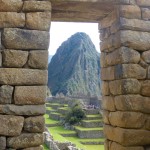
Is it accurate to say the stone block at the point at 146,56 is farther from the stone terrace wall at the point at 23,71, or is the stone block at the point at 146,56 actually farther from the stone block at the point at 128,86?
the stone terrace wall at the point at 23,71

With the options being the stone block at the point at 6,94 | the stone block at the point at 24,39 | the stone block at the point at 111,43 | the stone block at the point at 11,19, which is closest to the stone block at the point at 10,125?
the stone block at the point at 6,94

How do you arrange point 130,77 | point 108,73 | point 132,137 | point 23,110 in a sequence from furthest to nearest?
point 108,73
point 130,77
point 132,137
point 23,110

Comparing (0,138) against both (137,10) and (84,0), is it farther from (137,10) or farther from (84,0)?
(137,10)

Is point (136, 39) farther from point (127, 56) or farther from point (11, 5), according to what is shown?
point (11, 5)

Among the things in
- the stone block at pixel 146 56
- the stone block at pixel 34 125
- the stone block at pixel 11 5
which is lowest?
the stone block at pixel 34 125

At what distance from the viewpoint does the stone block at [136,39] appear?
5715 millimetres

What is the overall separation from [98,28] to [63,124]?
31.6 metres

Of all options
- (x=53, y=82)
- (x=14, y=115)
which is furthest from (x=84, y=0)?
(x=53, y=82)

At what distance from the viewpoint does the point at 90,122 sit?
1363 inches

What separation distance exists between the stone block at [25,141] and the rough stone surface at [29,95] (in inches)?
19.6

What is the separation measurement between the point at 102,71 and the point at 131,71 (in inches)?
45.6

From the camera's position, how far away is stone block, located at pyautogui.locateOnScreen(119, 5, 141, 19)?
5789 mm

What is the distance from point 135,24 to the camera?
581cm

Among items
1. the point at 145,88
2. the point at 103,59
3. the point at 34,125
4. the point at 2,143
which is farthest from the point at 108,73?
the point at 2,143
